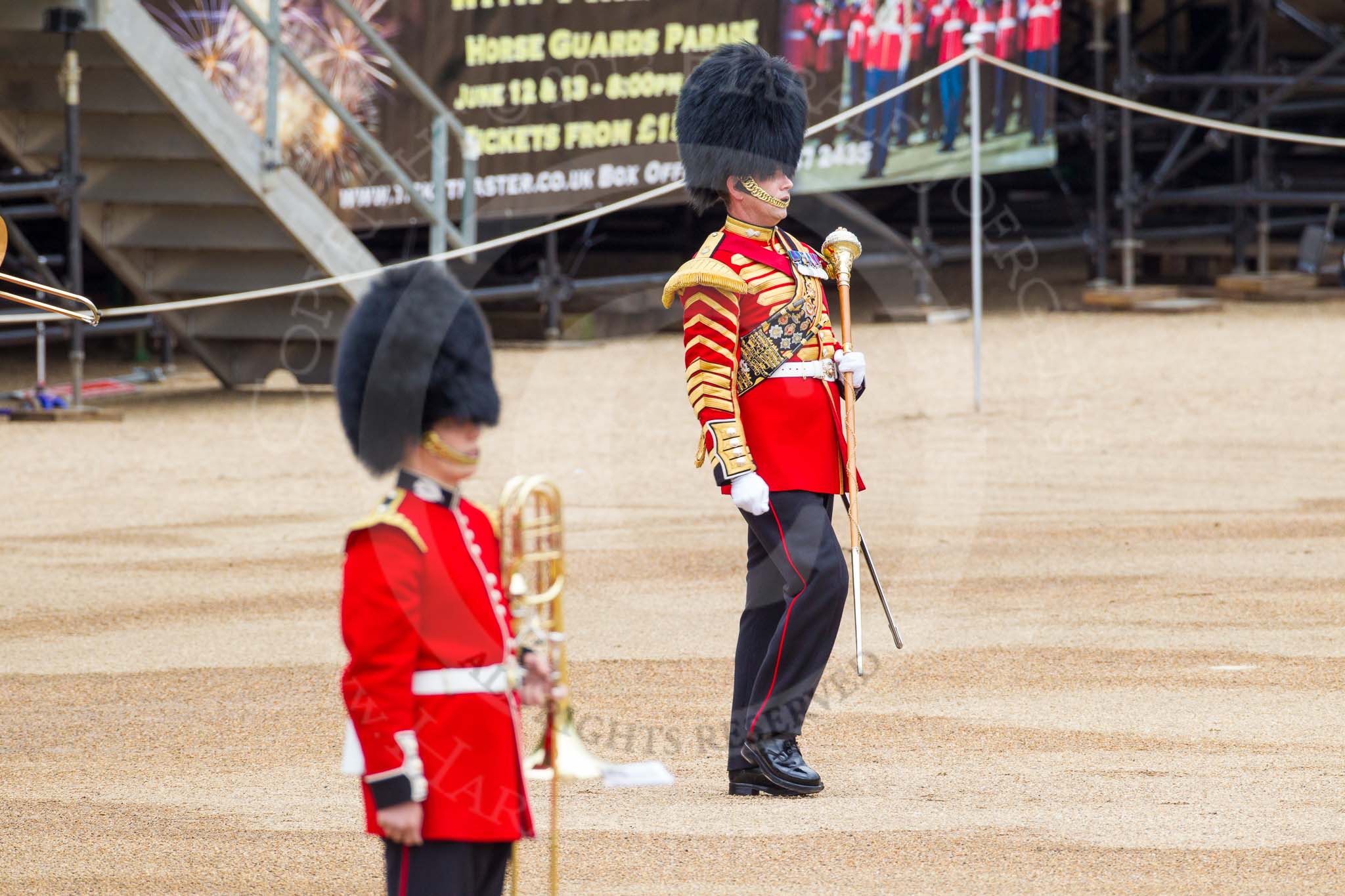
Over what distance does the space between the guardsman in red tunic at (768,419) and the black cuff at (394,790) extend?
153cm

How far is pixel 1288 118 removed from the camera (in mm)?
17688

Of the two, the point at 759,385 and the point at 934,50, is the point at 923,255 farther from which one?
the point at 759,385

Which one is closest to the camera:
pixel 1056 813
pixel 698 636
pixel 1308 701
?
pixel 1056 813

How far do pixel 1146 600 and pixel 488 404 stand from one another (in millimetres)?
3815

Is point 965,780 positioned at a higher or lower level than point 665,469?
lower

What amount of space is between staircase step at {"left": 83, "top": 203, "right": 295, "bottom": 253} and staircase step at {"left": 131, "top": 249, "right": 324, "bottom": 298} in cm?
9

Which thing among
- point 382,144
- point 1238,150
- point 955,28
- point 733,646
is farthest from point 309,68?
point 1238,150

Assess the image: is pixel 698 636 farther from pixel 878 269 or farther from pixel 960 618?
pixel 878 269

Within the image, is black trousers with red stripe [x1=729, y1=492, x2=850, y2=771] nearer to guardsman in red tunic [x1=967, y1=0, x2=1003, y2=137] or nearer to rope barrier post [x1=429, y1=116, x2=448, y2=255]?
rope barrier post [x1=429, y1=116, x2=448, y2=255]

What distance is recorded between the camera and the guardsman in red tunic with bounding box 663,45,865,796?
3.95 m

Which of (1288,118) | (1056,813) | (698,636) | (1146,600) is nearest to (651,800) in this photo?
(1056,813)

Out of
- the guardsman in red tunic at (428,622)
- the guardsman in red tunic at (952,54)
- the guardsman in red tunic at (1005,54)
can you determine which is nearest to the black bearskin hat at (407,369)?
the guardsman in red tunic at (428,622)

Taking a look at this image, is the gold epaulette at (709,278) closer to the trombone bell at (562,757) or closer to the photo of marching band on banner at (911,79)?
the trombone bell at (562,757)

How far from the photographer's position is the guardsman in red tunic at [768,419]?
395cm
